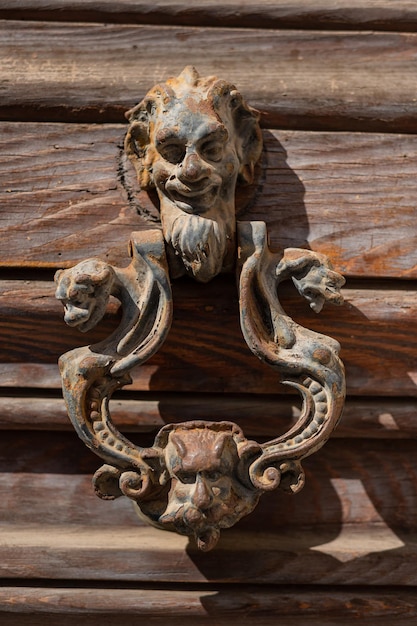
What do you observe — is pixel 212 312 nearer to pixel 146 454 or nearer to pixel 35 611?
pixel 146 454

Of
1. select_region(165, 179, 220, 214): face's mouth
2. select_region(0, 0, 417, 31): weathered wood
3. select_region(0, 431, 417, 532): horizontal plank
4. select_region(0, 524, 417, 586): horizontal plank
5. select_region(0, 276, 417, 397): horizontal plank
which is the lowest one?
select_region(0, 524, 417, 586): horizontal plank

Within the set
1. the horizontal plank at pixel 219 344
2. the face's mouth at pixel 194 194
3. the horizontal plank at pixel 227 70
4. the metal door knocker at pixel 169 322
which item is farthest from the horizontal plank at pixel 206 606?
the horizontal plank at pixel 227 70

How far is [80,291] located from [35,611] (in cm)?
47

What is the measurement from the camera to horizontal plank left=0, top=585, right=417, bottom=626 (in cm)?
102

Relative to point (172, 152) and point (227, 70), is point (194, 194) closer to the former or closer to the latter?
point (172, 152)

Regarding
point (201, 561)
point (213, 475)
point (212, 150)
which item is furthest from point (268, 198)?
point (201, 561)

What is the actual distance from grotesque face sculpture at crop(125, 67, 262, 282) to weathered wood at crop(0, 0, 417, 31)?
0.53 feet

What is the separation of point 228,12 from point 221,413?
0.60 meters

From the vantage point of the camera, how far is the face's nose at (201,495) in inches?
33.9

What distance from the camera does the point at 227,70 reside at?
1.09 metres

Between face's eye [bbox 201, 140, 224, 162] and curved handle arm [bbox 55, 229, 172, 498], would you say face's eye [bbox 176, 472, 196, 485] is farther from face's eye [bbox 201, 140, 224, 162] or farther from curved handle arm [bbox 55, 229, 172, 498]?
face's eye [bbox 201, 140, 224, 162]

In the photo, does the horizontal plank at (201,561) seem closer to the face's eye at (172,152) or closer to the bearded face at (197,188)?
the bearded face at (197,188)

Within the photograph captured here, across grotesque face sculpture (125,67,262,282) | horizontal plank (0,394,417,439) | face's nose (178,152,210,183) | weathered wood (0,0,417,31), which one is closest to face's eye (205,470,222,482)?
horizontal plank (0,394,417,439)

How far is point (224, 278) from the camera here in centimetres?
103
